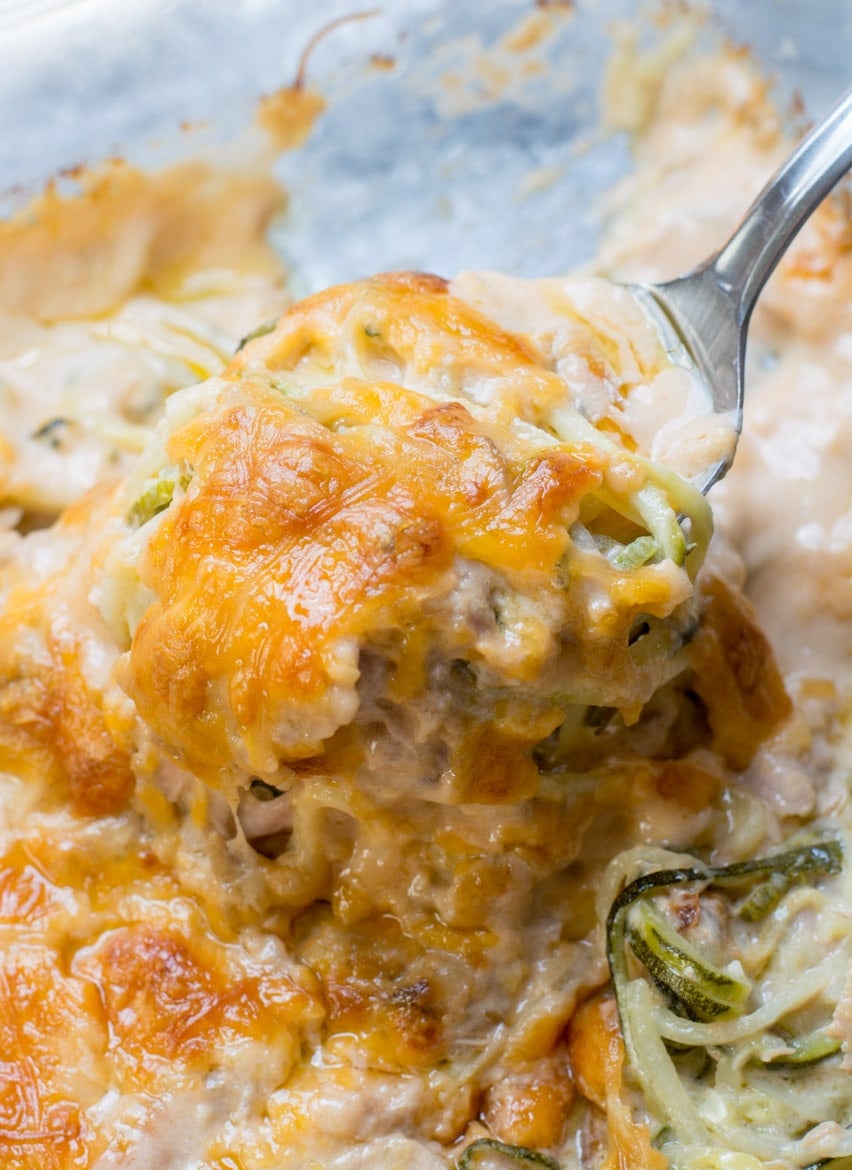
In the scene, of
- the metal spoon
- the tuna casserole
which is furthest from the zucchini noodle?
the metal spoon

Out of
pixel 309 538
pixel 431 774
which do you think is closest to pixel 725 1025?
pixel 431 774

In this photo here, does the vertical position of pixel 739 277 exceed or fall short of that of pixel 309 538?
it falls short

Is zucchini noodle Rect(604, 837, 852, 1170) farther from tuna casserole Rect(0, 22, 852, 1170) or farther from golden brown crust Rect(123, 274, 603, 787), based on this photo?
golden brown crust Rect(123, 274, 603, 787)

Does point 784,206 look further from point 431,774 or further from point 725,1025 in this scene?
point 725,1025

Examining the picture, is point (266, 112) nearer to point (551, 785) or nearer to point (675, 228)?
point (675, 228)

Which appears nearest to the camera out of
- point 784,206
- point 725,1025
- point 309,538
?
point 309,538

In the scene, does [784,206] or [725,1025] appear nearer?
[725,1025]

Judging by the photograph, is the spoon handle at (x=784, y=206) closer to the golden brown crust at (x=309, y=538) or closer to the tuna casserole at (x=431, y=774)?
the tuna casserole at (x=431, y=774)
